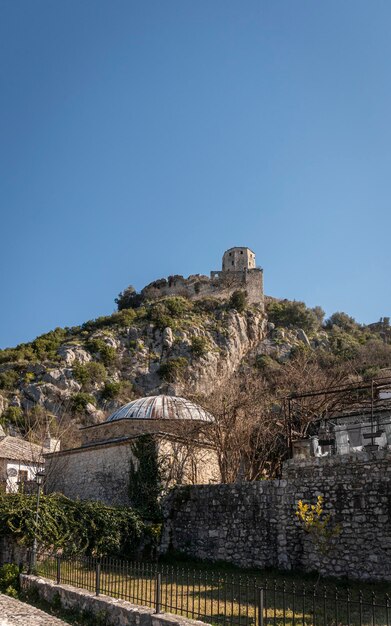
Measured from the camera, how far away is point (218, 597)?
880 cm

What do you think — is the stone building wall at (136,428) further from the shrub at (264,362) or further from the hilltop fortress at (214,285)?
the hilltop fortress at (214,285)

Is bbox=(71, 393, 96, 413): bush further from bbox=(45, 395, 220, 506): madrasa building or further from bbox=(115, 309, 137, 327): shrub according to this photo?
bbox=(45, 395, 220, 506): madrasa building

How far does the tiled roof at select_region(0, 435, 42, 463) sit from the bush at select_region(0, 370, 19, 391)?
19.1 meters

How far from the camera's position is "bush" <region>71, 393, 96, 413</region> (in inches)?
2039

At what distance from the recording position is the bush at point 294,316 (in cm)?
7444

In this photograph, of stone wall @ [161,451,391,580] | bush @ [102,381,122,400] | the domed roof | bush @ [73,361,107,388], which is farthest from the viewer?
bush @ [73,361,107,388]

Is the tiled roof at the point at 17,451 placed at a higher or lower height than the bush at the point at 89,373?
lower

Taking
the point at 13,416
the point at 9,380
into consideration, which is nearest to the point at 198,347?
the point at 9,380

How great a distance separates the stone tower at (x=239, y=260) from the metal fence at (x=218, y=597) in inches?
3034

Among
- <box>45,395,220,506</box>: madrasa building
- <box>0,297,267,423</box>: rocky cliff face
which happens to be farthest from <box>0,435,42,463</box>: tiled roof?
<box>0,297,267,423</box>: rocky cliff face

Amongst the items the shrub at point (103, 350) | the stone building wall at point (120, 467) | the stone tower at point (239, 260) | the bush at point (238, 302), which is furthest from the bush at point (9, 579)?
the stone tower at point (239, 260)

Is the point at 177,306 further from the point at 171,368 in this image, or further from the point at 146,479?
the point at 146,479

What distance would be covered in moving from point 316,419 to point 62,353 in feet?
138

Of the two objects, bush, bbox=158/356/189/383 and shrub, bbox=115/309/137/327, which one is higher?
shrub, bbox=115/309/137/327
